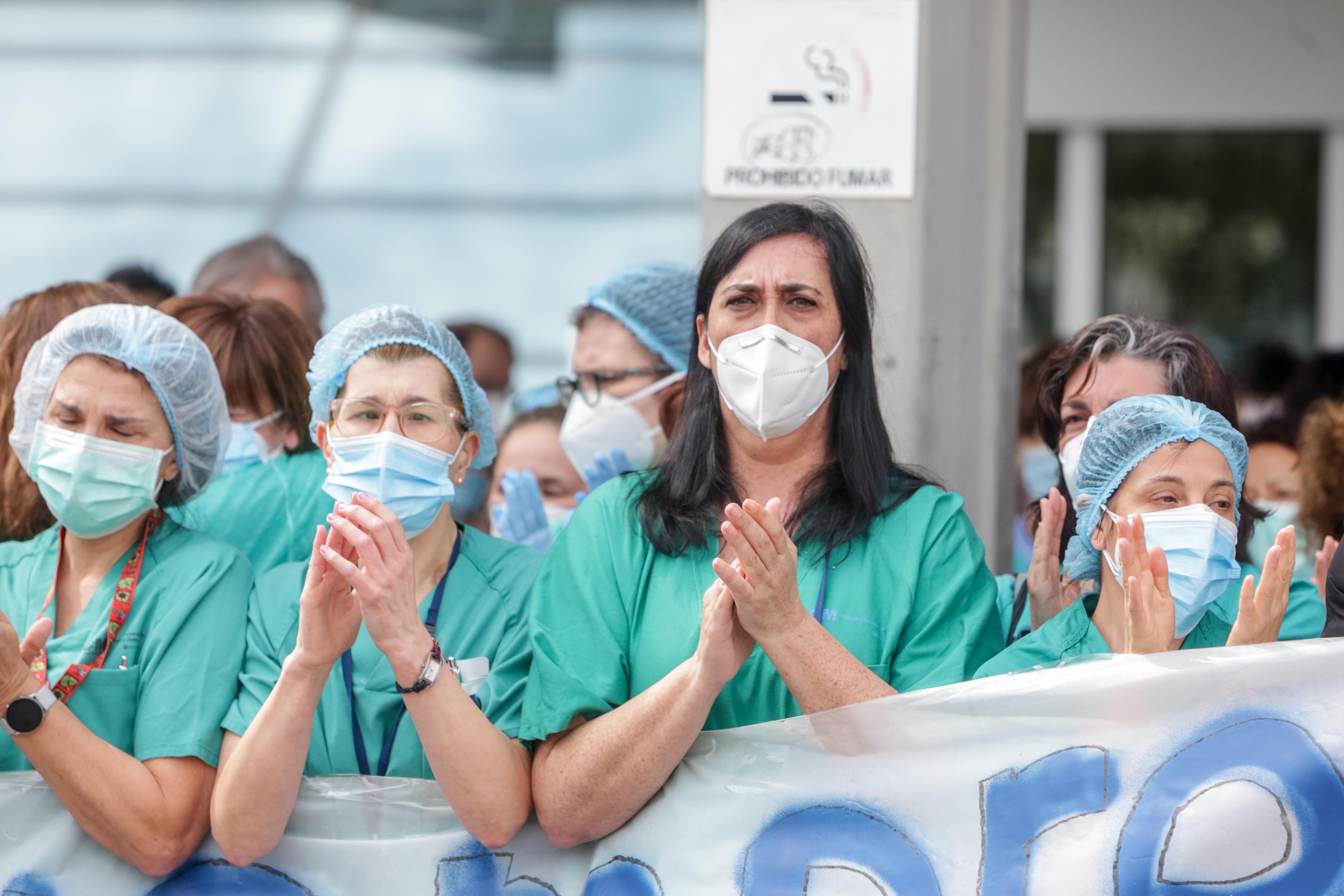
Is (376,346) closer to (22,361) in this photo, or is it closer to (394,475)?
(394,475)

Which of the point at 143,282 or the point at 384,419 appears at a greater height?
the point at 143,282

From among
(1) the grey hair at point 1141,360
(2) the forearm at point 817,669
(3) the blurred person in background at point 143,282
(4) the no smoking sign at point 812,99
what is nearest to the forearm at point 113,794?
(2) the forearm at point 817,669

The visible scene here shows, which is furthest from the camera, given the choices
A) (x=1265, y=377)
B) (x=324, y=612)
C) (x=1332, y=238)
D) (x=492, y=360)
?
(x=1332, y=238)

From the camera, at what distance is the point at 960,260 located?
381 cm

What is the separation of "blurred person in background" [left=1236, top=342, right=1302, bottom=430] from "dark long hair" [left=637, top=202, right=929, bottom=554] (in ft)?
10.1

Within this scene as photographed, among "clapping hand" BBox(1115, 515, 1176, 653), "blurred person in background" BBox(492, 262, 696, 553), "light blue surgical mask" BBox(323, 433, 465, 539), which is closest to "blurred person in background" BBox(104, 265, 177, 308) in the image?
"blurred person in background" BBox(492, 262, 696, 553)

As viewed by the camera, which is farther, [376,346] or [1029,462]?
[1029,462]

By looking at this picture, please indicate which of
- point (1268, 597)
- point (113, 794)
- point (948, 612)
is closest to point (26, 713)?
point (113, 794)

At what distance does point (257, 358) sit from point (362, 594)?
1.29 metres

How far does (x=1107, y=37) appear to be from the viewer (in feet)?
24.4

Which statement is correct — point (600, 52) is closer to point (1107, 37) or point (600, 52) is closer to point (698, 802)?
point (1107, 37)

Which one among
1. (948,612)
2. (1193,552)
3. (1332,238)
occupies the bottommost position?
(948,612)

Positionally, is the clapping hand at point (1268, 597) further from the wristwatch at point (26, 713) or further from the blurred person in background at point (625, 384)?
the wristwatch at point (26, 713)

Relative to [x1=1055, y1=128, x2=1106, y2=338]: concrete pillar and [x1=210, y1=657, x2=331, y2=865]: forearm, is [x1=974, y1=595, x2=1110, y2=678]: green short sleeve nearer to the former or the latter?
[x1=210, y1=657, x2=331, y2=865]: forearm
